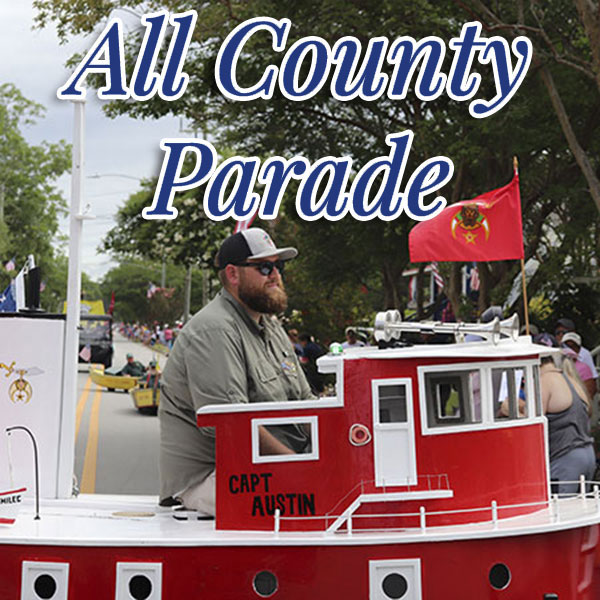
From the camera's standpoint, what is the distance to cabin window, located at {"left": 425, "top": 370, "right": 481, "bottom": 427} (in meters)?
6.32

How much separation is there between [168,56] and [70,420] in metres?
15.2

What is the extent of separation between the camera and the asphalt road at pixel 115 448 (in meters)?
15.3

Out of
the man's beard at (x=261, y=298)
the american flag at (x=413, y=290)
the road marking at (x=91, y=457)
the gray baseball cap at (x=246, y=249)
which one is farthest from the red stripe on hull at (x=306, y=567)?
the american flag at (x=413, y=290)

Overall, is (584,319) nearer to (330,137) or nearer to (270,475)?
(330,137)

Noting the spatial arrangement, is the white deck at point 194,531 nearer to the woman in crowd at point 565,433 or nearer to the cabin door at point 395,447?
the cabin door at point 395,447

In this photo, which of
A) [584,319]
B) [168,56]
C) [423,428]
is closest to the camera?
[423,428]

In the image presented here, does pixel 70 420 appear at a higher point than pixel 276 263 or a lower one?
lower

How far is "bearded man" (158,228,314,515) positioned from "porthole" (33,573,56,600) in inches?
39.5

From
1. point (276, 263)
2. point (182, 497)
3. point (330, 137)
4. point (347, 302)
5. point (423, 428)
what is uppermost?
point (330, 137)

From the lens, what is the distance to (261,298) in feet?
22.9

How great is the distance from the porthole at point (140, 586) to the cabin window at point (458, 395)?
74.1 inches

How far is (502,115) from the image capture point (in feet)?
64.1

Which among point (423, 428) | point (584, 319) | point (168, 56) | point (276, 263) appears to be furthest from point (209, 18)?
point (423, 428)

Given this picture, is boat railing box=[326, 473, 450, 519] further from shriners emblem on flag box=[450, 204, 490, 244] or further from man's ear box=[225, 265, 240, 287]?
shriners emblem on flag box=[450, 204, 490, 244]
